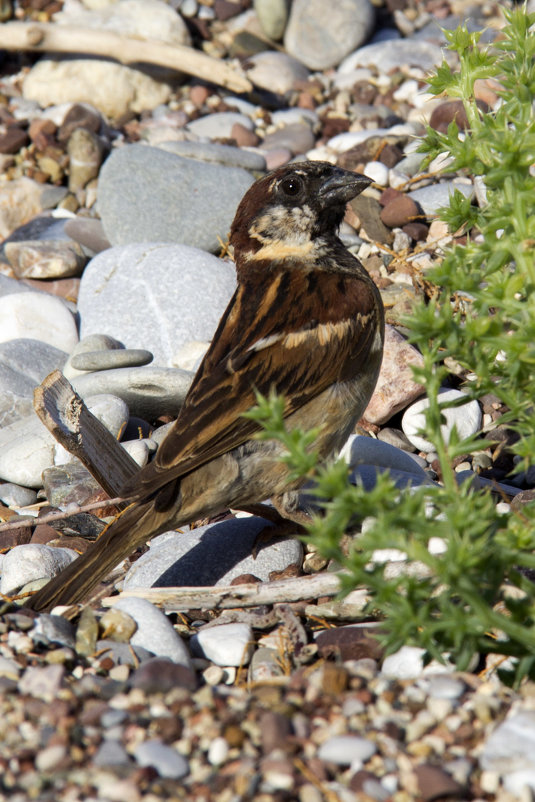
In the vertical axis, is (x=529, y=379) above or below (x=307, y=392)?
above

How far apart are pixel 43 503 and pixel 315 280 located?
6.18ft

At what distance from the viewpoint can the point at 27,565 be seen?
412 cm

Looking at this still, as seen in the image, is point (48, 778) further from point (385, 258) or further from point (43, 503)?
point (385, 258)

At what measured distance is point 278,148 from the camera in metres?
8.10

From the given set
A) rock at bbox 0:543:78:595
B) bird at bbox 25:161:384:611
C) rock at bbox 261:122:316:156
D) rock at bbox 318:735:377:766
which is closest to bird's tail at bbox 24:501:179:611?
bird at bbox 25:161:384:611

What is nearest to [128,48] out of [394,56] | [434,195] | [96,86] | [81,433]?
[96,86]

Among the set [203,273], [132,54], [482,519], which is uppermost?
[482,519]

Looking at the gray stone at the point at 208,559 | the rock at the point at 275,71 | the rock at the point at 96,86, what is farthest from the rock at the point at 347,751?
the rock at the point at 275,71

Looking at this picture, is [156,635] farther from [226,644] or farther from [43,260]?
[43,260]

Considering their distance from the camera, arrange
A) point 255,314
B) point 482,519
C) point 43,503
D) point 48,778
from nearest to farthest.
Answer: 1. point 48,778
2. point 482,519
3. point 255,314
4. point 43,503

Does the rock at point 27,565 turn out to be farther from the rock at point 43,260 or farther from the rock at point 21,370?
the rock at point 43,260

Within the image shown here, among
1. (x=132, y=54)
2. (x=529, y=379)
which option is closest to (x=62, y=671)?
(x=529, y=379)

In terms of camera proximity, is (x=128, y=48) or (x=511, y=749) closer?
(x=511, y=749)

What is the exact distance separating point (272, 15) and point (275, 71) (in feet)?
2.36
